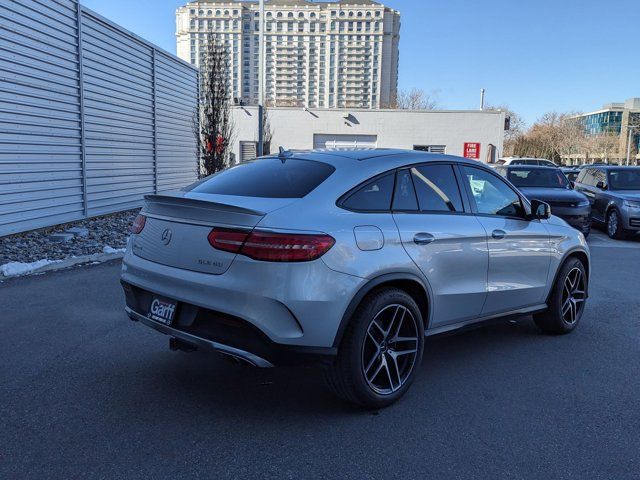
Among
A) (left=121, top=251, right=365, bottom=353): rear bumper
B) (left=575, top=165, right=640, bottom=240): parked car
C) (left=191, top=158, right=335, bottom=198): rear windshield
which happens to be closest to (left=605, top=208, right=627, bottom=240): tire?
(left=575, top=165, right=640, bottom=240): parked car

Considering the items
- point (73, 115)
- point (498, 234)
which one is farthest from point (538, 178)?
point (73, 115)

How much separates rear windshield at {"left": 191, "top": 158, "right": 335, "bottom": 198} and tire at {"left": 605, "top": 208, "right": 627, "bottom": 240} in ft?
37.1

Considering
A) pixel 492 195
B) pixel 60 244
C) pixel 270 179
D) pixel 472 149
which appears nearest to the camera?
pixel 270 179

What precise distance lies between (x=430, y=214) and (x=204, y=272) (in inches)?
Answer: 65.5

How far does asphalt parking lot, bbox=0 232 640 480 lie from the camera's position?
2.92m

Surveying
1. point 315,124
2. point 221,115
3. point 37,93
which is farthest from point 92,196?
point 315,124

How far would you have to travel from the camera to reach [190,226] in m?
3.40

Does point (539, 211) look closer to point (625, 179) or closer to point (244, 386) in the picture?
point (244, 386)

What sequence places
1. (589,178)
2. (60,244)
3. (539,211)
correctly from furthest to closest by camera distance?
(589,178) < (60,244) < (539,211)

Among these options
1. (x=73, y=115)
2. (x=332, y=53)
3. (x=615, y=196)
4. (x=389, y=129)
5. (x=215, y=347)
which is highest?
(x=332, y=53)

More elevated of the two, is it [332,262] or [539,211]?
[539,211]

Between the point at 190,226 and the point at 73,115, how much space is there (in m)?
9.07

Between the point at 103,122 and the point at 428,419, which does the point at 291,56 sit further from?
the point at 428,419

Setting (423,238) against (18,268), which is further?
(18,268)
